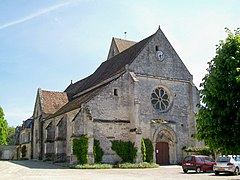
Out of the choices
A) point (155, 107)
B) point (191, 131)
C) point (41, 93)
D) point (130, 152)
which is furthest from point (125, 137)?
point (41, 93)

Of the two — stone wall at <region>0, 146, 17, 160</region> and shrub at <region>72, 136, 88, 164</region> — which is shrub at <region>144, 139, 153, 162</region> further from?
stone wall at <region>0, 146, 17, 160</region>

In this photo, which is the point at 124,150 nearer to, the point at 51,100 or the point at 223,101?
the point at 51,100

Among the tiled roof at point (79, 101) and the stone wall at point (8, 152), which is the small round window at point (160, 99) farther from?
the stone wall at point (8, 152)

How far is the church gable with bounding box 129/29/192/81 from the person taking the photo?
29.5 metres

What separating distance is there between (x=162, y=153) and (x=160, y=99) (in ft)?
17.0

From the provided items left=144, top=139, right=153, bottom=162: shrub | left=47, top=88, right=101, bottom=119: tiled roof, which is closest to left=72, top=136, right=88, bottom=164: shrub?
left=47, top=88, right=101, bottom=119: tiled roof

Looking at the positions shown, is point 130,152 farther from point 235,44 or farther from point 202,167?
point 235,44

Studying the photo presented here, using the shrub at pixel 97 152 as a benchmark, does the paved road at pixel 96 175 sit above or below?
below

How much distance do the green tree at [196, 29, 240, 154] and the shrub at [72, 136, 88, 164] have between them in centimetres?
1597

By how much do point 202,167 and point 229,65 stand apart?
13.5m

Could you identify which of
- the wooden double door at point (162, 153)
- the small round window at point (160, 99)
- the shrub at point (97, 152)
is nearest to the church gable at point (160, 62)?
the small round window at point (160, 99)

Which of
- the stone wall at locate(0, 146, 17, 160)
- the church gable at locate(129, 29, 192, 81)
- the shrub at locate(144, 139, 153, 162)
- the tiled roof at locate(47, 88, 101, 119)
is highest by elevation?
the church gable at locate(129, 29, 192, 81)

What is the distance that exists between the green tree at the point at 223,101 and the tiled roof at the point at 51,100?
29.4m

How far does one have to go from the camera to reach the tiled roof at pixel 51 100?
37875mm
